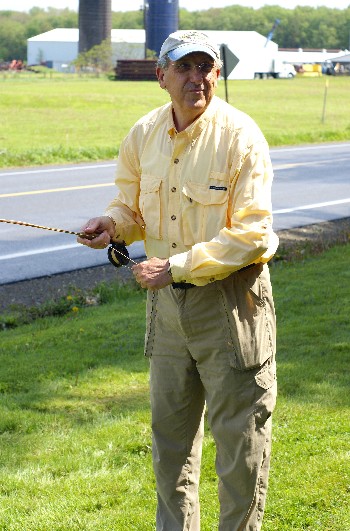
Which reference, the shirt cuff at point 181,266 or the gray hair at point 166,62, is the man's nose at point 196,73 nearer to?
the gray hair at point 166,62

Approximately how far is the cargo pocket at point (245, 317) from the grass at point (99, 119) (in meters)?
16.9

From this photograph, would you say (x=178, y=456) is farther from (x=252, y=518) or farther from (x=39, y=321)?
(x=39, y=321)

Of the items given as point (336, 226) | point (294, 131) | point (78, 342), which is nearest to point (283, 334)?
point (78, 342)

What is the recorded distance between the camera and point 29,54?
11675 centimetres

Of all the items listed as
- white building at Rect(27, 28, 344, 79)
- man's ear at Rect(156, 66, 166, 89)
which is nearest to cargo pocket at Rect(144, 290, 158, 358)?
man's ear at Rect(156, 66, 166, 89)

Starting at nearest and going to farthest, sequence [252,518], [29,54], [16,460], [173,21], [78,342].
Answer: [252,518] < [16,460] < [78,342] < [173,21] < [29,54]

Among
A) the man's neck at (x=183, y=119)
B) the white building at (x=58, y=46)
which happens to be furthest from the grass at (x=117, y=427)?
the white building at (x=58, y=46)

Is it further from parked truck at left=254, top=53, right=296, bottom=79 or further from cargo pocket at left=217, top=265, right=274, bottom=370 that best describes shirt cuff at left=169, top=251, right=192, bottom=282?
parked truck at left=254, top=53, right=296, bottom=79

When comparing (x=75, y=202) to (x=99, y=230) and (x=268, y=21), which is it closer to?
(x=99, y=230)

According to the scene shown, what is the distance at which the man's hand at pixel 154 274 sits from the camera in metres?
3.33

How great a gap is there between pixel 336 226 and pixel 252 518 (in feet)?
31.1

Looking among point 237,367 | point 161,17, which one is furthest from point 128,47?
point 237,367

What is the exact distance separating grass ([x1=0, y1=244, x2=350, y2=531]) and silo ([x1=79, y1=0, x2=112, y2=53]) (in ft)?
281

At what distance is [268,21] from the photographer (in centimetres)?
17450
